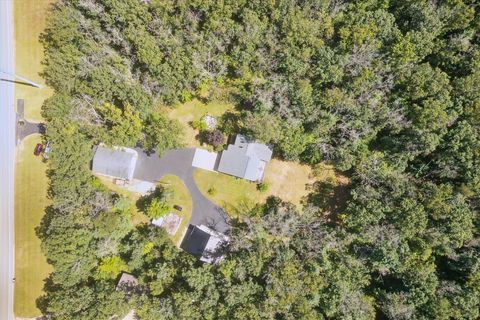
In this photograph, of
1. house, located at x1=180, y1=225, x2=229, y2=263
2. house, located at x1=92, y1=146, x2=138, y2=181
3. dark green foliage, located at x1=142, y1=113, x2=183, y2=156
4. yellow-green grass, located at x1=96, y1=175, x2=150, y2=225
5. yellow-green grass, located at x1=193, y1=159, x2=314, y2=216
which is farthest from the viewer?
yellow-green grass, located at x1=96, y1=175, x2=150, y2=225

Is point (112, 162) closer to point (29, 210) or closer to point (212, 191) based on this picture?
point (29, 210)

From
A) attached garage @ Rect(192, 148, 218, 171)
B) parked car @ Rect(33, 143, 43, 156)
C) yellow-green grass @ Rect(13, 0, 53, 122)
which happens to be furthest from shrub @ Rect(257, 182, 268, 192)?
yellow-green grass @ Rect(13, 0, 53, 122)

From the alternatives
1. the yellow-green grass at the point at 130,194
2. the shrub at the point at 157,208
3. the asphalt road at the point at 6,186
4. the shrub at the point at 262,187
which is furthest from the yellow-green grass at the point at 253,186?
the asphalt road at the point at 6,186

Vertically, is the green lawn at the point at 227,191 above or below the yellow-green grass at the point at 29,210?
above

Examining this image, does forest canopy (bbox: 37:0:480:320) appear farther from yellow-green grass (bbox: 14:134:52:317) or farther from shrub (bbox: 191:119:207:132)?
shrub (bbox: 191:119:207:132)

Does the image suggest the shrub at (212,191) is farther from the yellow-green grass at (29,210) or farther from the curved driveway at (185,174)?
the yellow-green grass at (29,210)
